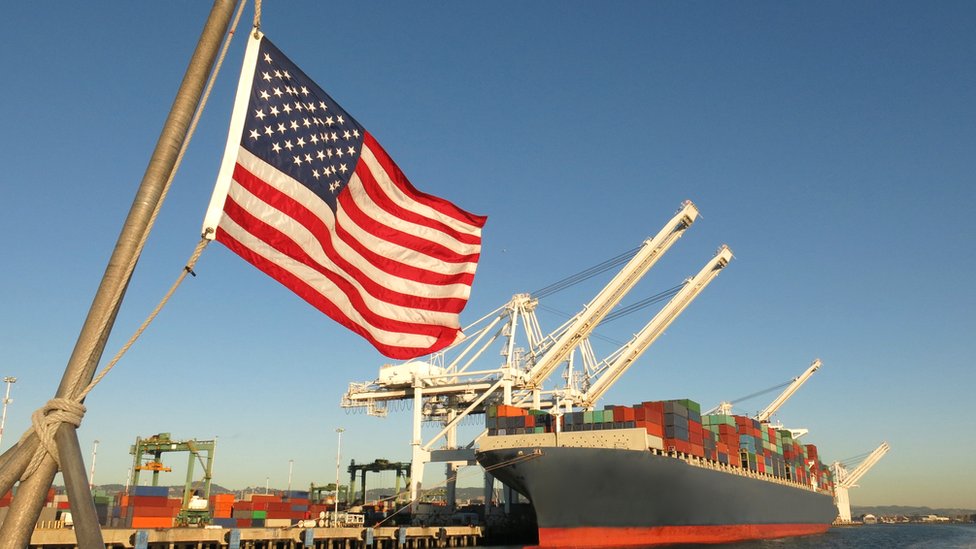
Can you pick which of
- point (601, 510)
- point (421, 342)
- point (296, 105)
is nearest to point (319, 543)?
point (601, 510)

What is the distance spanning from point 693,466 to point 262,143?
43295mm

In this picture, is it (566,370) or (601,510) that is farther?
(566,370)

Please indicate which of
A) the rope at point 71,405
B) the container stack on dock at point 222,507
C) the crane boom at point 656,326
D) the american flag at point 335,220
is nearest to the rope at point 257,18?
the american flag at point 335,220

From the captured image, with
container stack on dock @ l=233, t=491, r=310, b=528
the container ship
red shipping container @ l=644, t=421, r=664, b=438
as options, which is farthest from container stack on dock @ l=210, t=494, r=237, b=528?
red shipping container @ l=644, t=421, r=664, b=438

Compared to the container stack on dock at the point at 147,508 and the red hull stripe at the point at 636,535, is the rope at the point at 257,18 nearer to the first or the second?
the red hull stripe at the point at 636,535

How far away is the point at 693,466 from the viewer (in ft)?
151

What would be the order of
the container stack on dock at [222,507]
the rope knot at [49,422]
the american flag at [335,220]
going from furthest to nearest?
the container stack on dock at [222,507] < the american flag at [335,220] < the rope knot at [49,422]

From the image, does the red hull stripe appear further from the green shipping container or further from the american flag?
the american flag

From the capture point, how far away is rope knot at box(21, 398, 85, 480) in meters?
4.88

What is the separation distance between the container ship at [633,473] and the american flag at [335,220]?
3107 centimetres

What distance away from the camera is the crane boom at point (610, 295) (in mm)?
56938

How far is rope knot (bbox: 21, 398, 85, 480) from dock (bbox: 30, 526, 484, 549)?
76.2ft

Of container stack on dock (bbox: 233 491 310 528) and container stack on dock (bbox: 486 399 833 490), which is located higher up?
container stack on dock (bbox: 486 399 833 490)

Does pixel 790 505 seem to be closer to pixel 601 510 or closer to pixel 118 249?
pixel 601 510
